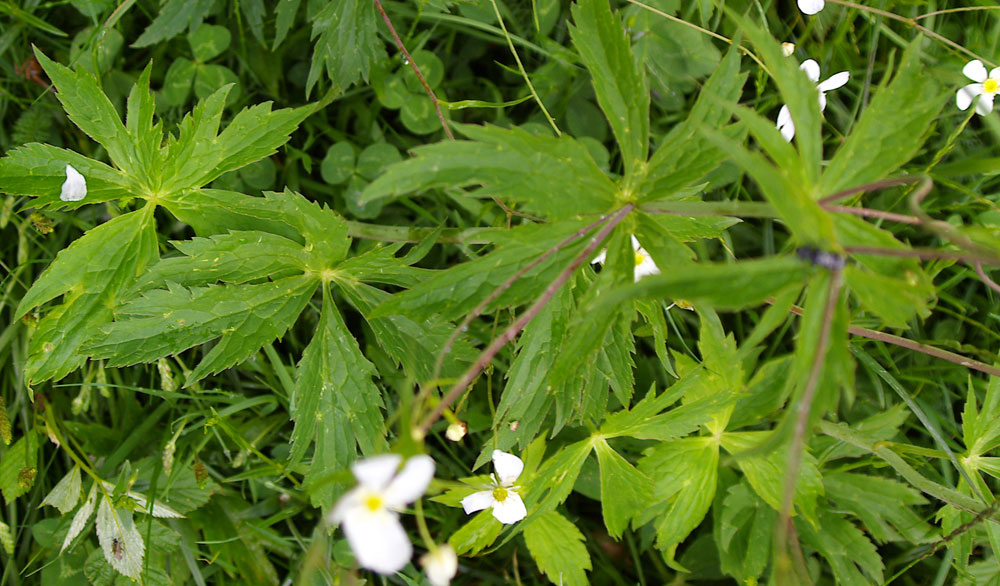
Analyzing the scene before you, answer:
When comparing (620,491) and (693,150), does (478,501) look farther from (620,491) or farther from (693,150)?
(693,150)

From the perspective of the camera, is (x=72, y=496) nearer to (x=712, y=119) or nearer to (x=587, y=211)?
(x=587, y=211)

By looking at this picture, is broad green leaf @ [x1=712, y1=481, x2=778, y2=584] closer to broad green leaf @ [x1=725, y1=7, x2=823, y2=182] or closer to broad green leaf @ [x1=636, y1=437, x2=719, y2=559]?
broad green leaf @ [x1=636, y1=437, x2=719, y2=559]

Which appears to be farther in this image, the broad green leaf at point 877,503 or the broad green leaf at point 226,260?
the broad green leaf at point 877,503

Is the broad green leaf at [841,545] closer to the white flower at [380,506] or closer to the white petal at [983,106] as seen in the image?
the white petal at [983,106]

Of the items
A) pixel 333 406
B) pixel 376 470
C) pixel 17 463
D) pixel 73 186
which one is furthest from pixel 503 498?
pixel 17 463

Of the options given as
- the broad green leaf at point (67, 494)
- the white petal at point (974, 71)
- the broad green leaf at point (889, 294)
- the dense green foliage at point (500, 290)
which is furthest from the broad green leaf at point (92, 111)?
the white petal at point (974, 71)

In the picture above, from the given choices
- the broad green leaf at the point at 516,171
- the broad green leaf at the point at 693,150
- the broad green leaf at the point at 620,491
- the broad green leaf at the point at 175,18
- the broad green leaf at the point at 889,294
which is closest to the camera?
the broad green leaf at the point at 889,294

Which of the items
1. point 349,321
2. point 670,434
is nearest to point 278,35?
point 349,321
